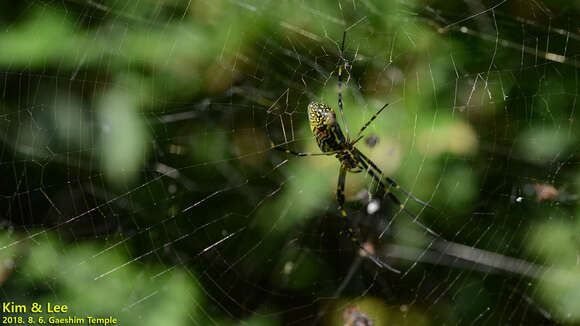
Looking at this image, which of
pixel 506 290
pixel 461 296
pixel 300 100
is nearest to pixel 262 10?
pixel 300 100

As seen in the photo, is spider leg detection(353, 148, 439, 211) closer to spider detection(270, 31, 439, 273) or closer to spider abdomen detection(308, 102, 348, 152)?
spider detection(270, 31, 439, 273)

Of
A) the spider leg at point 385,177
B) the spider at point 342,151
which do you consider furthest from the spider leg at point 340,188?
the spider leg at point 385,177

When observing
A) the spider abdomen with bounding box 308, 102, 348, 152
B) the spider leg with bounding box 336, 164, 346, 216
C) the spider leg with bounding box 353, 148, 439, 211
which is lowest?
the spider leg with bounding box 336, 164, 346, 216

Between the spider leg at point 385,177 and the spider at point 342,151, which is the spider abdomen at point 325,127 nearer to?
the spider at point 342,151

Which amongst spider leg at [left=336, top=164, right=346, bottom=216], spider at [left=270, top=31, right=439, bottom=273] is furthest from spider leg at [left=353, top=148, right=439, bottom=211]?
spider leg at [left=336, top=164, right=346, bottom=216]

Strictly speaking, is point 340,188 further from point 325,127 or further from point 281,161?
point 325,127

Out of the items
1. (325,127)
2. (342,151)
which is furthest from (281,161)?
(325,127)

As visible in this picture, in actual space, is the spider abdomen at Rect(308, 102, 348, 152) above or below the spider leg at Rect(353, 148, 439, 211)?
above
